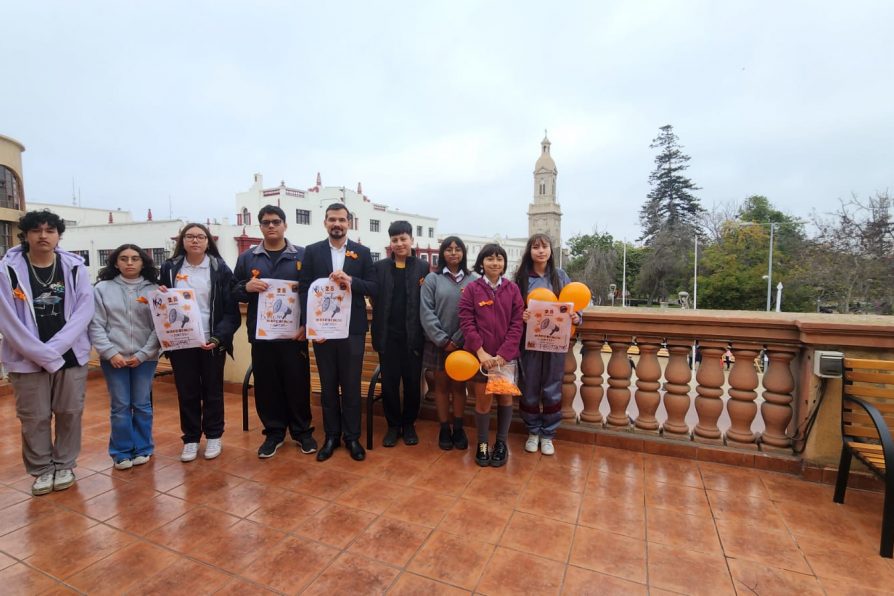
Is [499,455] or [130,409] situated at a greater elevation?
[130,409]

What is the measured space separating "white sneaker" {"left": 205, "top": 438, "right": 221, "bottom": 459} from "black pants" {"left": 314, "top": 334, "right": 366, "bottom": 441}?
850 mm

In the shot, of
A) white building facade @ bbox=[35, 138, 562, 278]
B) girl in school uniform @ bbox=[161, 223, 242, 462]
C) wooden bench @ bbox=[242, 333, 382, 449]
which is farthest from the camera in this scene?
white building facade @ bbox=[35, 138, 562, 278]

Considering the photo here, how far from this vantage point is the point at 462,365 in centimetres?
289

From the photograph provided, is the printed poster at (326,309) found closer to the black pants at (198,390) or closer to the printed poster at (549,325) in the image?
the black pants at (198,390)

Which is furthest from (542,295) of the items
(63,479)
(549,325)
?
(63,479)

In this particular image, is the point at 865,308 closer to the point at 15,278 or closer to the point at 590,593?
the point at 590,593

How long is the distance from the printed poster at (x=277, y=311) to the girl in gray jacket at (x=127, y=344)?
824 mm

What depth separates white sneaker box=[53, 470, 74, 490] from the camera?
2.71 metres

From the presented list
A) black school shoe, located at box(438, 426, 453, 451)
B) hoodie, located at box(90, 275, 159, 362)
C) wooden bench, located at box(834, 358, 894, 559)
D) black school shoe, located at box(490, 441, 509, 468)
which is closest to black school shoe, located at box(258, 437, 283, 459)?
hoodie, located at box(90, 275, 159, 362)

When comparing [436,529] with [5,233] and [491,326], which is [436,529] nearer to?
[491,326]

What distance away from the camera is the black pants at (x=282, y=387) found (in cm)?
323

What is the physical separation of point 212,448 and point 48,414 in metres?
1.03

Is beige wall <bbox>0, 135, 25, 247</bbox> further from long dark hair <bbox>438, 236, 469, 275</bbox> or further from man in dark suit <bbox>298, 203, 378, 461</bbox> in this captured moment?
long dark hair <bbox>438, 236, 469, 275</bbox>

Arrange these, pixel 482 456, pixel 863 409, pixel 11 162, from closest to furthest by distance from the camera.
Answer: pixel 863 409 < pixel 482 456 < pixel 11 162
